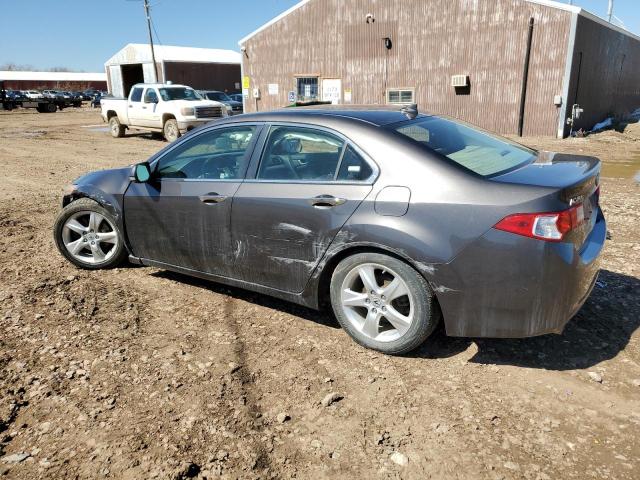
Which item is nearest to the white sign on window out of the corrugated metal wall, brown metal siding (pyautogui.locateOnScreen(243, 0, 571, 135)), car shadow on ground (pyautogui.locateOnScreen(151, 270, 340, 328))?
brown metal siding (pyautogui.locateOnScreen(243, 0, 571, 135))

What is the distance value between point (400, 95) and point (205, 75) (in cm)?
3070

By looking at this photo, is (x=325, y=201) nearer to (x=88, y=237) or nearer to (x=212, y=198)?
(x=212, y=198)

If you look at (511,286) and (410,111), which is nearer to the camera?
(511,286)

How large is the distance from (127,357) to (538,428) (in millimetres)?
2559

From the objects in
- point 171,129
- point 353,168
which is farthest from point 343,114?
point 171,129

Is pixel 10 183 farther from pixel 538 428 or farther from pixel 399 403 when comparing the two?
pixel 538 428

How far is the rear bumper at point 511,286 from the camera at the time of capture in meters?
2.81

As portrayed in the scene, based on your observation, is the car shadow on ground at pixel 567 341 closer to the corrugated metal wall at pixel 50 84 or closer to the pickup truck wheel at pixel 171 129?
the pickup truck wheel at pixel 171 129

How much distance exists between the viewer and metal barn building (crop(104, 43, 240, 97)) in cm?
4425

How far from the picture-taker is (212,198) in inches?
155

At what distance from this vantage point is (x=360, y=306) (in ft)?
11.3

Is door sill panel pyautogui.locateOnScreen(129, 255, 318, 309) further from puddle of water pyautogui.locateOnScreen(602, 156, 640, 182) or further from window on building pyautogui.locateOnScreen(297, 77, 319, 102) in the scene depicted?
window on building pyautogui.locateOnScreen(297, 77, 319, 102)

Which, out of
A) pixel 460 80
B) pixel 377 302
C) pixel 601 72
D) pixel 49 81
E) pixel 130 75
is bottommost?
pixel 377 302

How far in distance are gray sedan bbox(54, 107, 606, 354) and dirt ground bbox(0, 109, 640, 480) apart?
293mm
